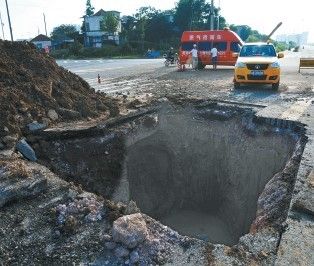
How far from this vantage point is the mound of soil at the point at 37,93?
7.08 meters

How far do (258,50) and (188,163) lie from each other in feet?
20.3

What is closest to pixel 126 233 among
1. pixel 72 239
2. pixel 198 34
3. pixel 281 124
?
pixel 72 239

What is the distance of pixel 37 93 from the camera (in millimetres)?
7980

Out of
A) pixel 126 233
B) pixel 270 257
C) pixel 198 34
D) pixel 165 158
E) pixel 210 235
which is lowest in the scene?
pixel 210 235

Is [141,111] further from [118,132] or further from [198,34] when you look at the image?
[198,34]

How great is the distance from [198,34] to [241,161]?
12910 millimetres

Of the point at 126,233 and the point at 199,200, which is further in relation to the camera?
the point at 199,200

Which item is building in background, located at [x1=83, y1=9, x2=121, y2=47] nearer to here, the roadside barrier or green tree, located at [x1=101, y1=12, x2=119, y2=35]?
green tree, located at [x1=101, y1=12, x2=119, y2=35]

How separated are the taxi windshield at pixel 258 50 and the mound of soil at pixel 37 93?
6565 mm

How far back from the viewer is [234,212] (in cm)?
901

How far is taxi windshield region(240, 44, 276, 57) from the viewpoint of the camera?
43.1 ft

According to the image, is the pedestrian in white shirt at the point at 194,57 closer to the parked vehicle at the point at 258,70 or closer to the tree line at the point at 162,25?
the parked vehicle at the point at 258,70

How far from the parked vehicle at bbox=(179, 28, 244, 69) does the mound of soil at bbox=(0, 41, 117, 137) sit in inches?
446

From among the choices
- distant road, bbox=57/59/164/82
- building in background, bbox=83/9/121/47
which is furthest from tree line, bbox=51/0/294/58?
distant road, bbox=57/59/164/82
